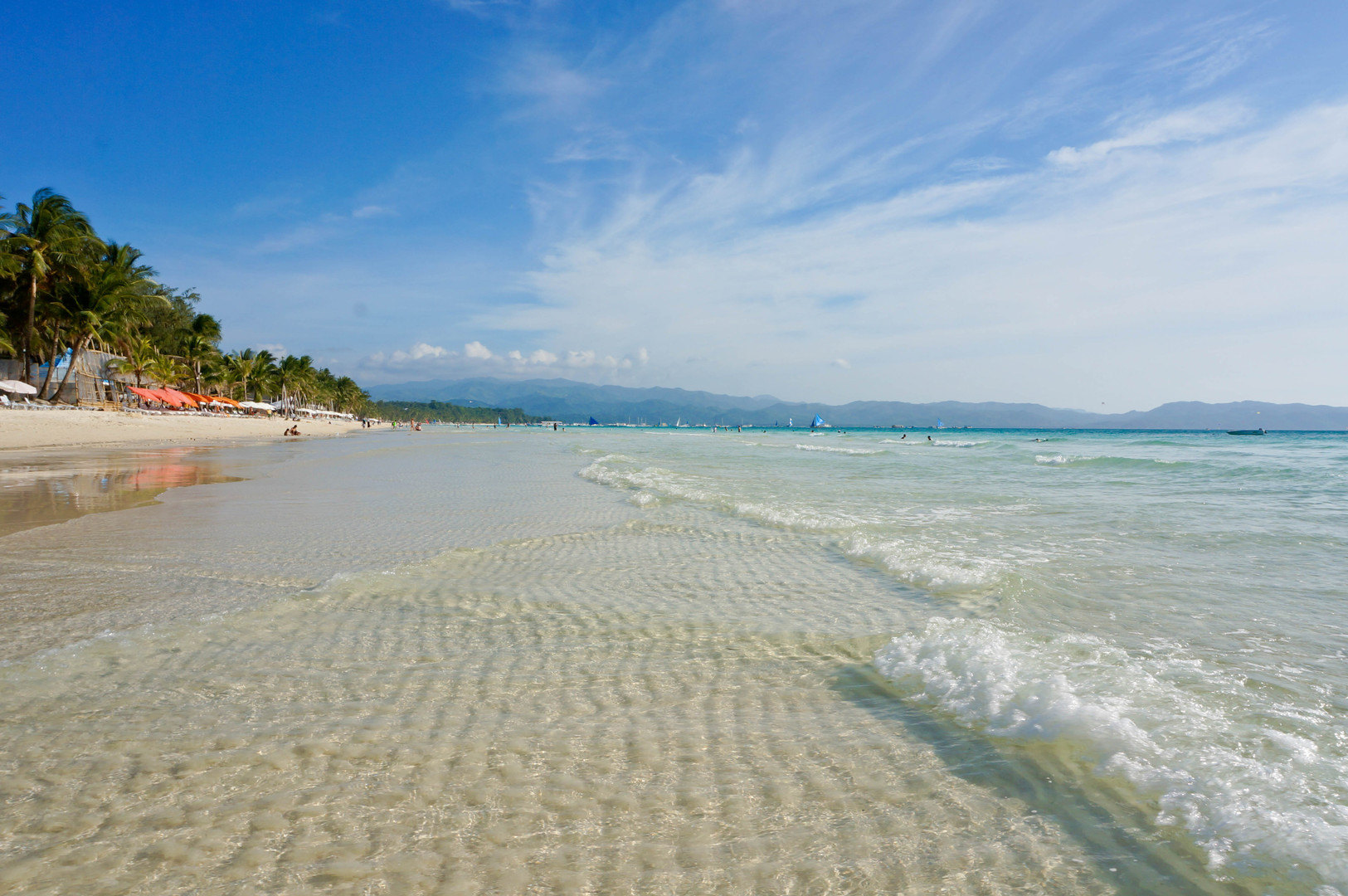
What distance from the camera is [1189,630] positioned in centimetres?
509

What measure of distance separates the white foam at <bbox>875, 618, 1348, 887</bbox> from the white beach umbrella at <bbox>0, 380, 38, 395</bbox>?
58.3 metres

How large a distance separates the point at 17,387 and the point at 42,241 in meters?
9.72

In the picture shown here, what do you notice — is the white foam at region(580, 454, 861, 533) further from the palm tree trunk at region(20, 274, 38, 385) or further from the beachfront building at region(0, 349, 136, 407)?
the beachfront building at region(0, 349, 136, 407)

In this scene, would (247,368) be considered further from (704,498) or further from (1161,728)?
(1161,728)

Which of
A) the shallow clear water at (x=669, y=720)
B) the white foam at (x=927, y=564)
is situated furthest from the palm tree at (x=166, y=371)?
the white foam at (x=927, y=564)

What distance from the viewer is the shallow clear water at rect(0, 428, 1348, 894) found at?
2365mm

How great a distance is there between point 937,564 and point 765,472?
14.7 metres

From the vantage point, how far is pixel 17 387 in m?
42.6

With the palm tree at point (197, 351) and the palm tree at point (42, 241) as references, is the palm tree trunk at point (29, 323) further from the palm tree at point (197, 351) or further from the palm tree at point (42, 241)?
the palm tree at point (197, 351)

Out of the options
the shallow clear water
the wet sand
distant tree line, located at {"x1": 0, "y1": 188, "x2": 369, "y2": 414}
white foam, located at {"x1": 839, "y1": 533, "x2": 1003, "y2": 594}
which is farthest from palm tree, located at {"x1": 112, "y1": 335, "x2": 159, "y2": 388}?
white foam, located at {"x1": 839, "y1": 533, "x2": 1003, "y2": 594}

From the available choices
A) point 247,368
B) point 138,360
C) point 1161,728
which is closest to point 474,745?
point 1161,728

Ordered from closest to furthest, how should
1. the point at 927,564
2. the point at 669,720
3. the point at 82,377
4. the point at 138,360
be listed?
the point at 669,720 < the point at 927,564 < the point at 82,377 < the point at 138,360

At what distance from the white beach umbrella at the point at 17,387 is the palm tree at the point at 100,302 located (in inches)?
82.1

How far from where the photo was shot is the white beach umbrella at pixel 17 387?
41.8 m
